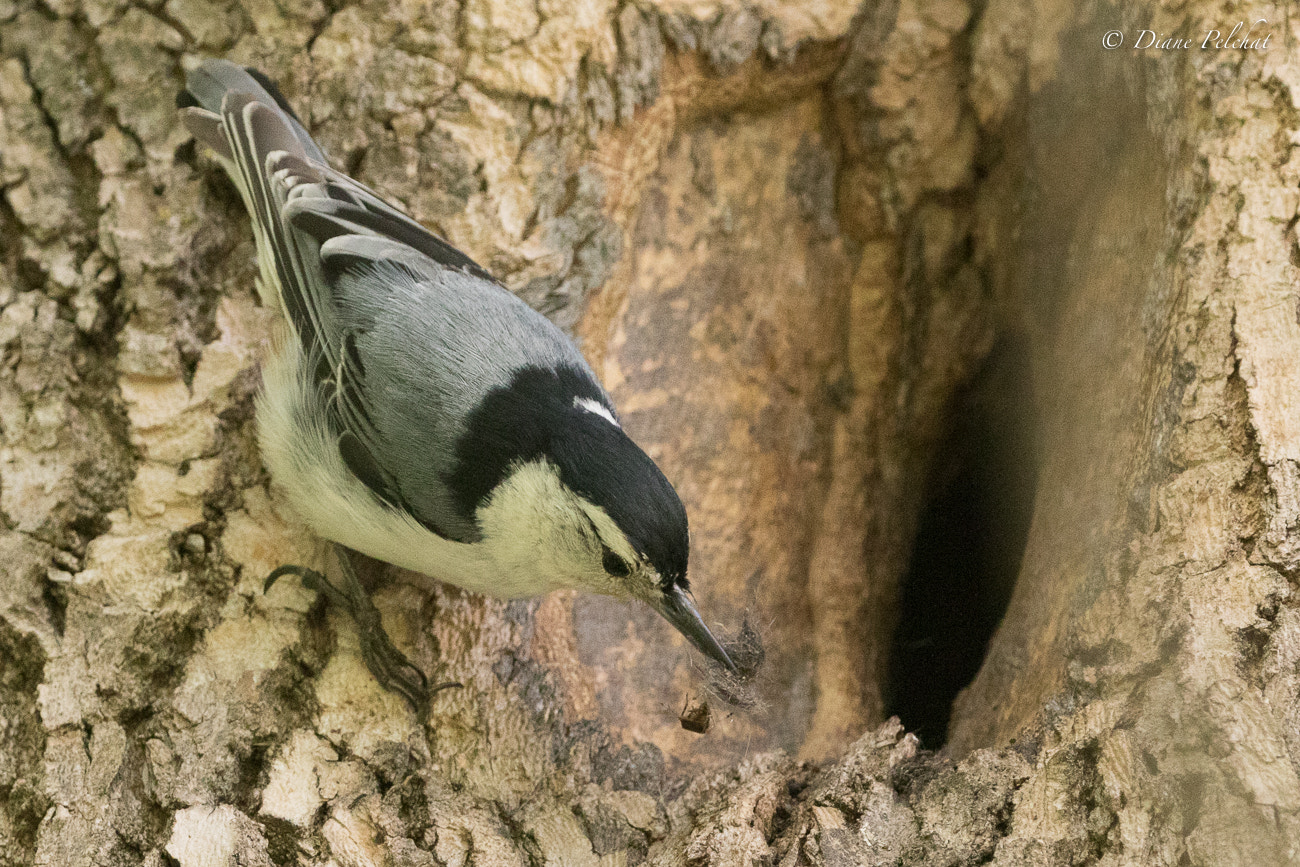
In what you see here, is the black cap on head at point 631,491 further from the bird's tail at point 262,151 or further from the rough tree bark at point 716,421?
the bird's tail at point 262,151

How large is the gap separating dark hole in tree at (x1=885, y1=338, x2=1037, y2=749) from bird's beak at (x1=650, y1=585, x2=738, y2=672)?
64 centimetres

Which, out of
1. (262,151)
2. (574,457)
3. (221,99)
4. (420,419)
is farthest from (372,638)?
(221,99)

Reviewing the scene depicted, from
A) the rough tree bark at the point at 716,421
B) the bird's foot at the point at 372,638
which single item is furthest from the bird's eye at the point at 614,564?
the bird's foot at the point at 372,638

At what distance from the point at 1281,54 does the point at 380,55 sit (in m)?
2.00

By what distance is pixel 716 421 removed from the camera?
2.81 m

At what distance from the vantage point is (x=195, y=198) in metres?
2.48

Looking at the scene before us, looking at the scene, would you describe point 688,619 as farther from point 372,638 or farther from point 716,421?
point 716,421

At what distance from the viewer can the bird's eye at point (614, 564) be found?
199cm

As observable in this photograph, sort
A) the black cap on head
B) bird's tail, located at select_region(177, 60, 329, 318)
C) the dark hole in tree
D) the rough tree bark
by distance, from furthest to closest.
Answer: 1. the dark hole in tree
2. bird's tail, located at select_region(177, 60, 329, 318)
3. the black cap on head
4. the rough tree bark

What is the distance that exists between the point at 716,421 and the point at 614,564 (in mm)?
887

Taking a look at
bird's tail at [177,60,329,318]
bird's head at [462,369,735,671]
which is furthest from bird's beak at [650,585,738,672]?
bird's tail at [177,60,329,318]

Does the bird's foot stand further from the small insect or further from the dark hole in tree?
the dark hole in tree

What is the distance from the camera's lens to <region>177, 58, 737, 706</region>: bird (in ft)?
6.61

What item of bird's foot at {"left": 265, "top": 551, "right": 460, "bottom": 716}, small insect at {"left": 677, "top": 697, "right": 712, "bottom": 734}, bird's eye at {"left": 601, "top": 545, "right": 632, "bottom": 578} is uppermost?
bird's eye at {"left": 601, "top": 545, "right": 632, "bottom": 578}
